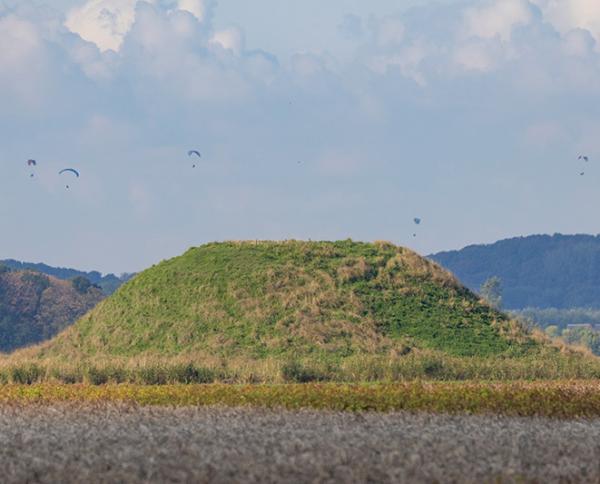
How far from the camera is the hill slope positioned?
191 ft

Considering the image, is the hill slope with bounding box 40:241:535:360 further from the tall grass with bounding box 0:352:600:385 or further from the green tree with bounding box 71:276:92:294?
the green tree with bounding box 71:276:92:294

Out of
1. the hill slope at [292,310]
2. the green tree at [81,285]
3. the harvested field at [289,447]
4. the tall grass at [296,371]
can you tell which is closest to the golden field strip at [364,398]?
the harvested field at [289,447]

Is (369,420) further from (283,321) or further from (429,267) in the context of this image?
(429,267)

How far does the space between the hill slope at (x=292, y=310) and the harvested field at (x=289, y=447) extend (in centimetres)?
2902

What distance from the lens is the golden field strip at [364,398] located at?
2966 centimetres

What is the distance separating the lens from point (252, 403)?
30953 millimetres

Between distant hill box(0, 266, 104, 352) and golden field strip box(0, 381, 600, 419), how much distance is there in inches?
3603

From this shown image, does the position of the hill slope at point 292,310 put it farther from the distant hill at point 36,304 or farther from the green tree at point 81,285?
the green tree at point 81,285

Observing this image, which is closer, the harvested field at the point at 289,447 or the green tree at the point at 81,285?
the harvested field at the point at 289,447

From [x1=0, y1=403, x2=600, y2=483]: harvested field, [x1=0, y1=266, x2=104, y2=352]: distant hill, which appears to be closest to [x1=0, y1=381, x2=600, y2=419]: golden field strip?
[x1=0, y1=403, x2=600, y2=483]: harvested field

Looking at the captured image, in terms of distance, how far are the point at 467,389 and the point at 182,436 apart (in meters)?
14.3

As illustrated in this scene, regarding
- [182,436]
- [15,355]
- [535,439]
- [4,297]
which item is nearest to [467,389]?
[535,439]

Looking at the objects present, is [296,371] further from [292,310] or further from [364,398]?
[364,398]

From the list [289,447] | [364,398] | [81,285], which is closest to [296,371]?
[364,398]
